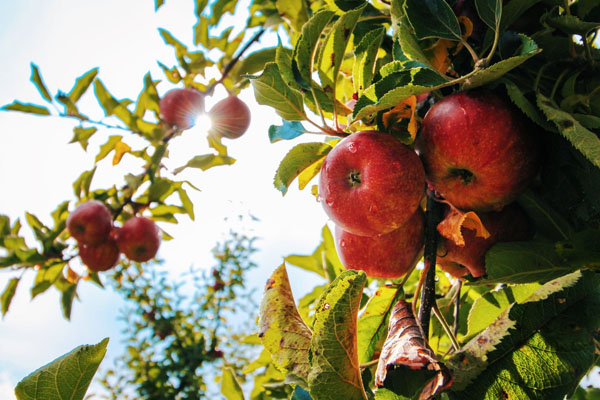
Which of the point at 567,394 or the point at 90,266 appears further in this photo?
the point at 90,266

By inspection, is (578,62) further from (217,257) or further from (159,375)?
(159,375)

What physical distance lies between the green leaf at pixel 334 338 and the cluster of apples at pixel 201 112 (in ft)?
5.46

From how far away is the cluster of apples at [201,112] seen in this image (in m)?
1.93

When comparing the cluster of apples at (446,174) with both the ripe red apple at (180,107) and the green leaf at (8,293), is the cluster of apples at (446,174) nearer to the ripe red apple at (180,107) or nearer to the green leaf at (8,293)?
the ripe red apple at (180,107)

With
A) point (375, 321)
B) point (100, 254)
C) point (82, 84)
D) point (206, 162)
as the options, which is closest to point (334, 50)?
point (375, 321)

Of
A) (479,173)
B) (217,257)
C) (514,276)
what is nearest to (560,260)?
(514,276)

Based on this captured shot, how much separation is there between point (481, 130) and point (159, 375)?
3.39 m

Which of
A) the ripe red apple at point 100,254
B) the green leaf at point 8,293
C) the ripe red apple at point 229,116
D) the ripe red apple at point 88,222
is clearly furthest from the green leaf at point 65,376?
the green leaf at point 8,293

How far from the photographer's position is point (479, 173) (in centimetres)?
63

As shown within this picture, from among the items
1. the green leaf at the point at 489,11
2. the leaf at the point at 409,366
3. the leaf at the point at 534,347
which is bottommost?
the leaf at the point at 534,347

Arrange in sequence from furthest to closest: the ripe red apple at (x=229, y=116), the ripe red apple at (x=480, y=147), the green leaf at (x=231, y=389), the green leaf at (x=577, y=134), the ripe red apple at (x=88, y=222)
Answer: the ripe red apple at (x=229, y=116), the ripe red apple at (x=88, y=222), the green leaf at (x=231, y=389), the ripe red apple at (x=480, y=147), the green leaf at (x=577, y=134)

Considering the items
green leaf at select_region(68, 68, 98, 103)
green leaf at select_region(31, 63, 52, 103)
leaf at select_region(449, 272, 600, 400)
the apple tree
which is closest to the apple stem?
the apple tree

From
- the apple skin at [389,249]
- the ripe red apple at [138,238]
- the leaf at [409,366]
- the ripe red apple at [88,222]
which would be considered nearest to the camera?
the leaf at [409,366]

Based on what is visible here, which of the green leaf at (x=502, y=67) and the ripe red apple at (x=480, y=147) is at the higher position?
the green leaf at (x=502, y=67)
